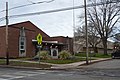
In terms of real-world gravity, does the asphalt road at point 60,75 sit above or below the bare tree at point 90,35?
below

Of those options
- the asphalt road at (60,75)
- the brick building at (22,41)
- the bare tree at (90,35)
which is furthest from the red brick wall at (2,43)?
the bare tree at (90,35)

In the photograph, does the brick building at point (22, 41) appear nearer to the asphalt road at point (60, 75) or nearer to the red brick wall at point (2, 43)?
the red brick wall at point (2, 43)

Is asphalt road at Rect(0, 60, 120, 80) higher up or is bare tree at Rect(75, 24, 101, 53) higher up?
bare tree at Rect(75, 24, 101, 53)

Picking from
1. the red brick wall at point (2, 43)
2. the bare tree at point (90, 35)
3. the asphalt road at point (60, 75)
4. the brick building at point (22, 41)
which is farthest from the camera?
the bare tree at point (90, 35)

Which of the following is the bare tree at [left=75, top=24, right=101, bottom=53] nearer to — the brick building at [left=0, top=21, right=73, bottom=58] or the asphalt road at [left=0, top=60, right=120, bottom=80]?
the brick building at [left=0, top=21, right=73, bottom=58]

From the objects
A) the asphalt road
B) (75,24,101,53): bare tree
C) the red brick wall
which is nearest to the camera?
the asphalt road

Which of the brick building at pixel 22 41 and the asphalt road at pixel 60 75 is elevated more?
the brick building at pixel 22 41

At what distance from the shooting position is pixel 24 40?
45.0m

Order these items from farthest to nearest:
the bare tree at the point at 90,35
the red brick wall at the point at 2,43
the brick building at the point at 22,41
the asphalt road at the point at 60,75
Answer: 1. the bare tree at the point at 90,35
2. the brick building at the point at 22,41
3. the red brick wall at the point at 2,43
4. the asphalt road at the point at 60,75

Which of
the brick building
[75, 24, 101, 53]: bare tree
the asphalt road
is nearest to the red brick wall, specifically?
the brick building

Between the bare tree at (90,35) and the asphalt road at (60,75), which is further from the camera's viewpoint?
the bare tree at (90,35)

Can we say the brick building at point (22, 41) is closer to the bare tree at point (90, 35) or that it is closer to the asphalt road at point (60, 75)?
the bare tree at point (90, 35)

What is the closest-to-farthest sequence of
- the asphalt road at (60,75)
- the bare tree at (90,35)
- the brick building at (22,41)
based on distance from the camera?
1. the asphalt road at (60,75)
2. the brick building at (22,41)
3. the bare tree at (90,35)

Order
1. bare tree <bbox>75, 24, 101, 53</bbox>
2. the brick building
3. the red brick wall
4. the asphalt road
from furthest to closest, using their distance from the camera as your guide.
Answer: bare tree <bbox>75, 24, 101, 53</bbox> < the brick building < the red brick wall < the asphalt road
